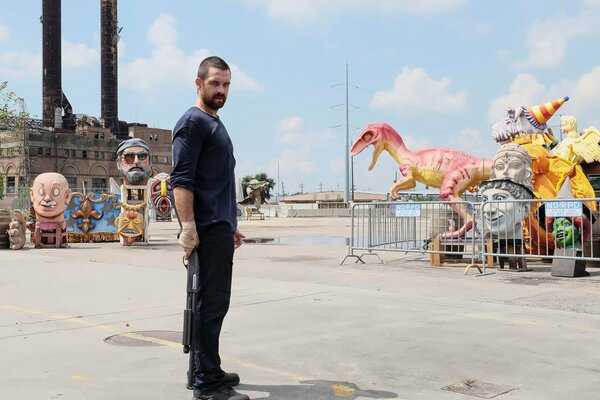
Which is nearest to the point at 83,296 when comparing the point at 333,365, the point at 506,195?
the point at 333,365

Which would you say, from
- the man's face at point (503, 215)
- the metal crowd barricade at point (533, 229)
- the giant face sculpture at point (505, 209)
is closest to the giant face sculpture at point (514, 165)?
the giant face sculpture at point (505, 209)

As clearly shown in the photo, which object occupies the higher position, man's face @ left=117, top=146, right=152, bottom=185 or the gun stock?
man's face @ left=117, top=146, right=152, bottom=185

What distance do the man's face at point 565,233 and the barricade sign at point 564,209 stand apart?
228mm

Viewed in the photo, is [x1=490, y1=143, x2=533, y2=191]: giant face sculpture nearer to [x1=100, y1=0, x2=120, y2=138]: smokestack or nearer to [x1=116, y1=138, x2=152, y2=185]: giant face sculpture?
[x1=116, y1=138, x2=152, y2=185]: giant face sculpture

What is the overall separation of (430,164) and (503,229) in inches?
189

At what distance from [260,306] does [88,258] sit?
28.3 feet

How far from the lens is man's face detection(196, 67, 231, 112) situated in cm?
412

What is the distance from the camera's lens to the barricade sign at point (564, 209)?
1088cm

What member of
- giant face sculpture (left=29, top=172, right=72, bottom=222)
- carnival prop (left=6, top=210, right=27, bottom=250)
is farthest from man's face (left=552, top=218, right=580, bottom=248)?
carnival prop (left=6, top=210, right=27, bottom=250)

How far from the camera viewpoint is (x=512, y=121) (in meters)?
16.0

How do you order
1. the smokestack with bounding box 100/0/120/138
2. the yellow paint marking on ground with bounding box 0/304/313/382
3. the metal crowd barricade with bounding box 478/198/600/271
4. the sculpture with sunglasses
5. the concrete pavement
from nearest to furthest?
1. the concrete pavement
2. the yellow paint marking on ground with bounding box 0/304/313/382
3. the metal crowd barricade with bounding box 478/198/600/271
4. the sculpture with sunglasses
5. the smokestack with bounding box 100/0/120/138

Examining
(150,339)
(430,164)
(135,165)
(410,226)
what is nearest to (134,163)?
(135,165)

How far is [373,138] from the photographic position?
695 inches

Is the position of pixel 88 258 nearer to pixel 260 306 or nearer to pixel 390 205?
pixel 390 205
